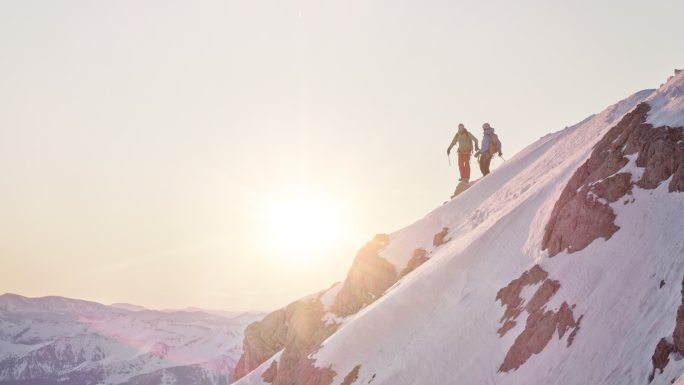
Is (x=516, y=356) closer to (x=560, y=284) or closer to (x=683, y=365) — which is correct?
(x=560, y=284)

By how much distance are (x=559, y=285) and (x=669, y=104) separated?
11.4m

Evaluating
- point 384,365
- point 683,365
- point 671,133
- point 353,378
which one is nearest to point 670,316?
point 683,365

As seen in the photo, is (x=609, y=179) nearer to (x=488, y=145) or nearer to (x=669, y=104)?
(x=669, y=104)

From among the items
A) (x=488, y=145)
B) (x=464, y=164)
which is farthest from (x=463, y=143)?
(x=464, y=164)

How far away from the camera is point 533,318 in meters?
25.5

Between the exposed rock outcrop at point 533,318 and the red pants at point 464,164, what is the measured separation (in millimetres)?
27932

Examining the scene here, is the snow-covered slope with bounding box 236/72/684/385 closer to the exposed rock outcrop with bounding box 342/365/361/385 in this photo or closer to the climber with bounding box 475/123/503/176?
the exposed rock outcrop with bounding box 342/365/361/385

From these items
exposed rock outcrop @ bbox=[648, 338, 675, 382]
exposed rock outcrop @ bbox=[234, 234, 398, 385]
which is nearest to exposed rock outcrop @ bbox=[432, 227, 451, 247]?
exposed rock outcrop @ bbox=[234, 234, 398, 385]

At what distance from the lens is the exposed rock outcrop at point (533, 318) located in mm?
23359

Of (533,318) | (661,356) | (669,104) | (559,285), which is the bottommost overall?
(661,356)

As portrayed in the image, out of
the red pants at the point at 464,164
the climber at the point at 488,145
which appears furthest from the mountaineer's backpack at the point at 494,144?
the red pants at the point at 464,164

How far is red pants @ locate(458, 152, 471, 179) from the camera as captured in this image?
2207 inches

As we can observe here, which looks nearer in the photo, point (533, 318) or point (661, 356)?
point (661, 356)

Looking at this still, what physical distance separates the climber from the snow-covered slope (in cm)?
533
